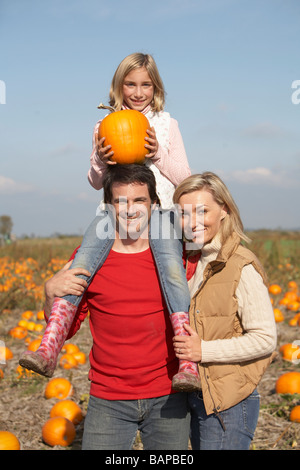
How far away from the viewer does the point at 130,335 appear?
2.69 m

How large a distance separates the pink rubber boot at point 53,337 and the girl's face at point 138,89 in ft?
5.77

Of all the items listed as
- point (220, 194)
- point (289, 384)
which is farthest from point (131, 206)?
point (289, 384)

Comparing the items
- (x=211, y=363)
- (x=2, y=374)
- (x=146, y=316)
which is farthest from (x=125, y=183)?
(x=2, y=374)

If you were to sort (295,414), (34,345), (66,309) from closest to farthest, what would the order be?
(66,309) → (295,414) → (34,345)

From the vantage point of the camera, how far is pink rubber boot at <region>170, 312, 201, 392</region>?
7.82 ft

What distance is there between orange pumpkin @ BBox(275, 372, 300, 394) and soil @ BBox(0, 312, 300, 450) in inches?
3.1

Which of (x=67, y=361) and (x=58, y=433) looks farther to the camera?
(x=67, y=361)

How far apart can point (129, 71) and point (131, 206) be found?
1462mm

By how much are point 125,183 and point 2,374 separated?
3.57 m

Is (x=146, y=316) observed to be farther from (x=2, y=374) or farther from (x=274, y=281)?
(x=274, y=281)

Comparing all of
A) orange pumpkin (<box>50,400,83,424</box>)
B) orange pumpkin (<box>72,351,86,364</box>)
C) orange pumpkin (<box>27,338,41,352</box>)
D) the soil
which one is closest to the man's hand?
the soil

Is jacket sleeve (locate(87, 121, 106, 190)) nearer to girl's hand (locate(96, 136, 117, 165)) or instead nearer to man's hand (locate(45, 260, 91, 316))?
girl's hand (locate(96, 136, 117, 165))

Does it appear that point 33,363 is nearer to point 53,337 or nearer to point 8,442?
point 53,337

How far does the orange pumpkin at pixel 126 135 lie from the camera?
Answer: 3160mm
